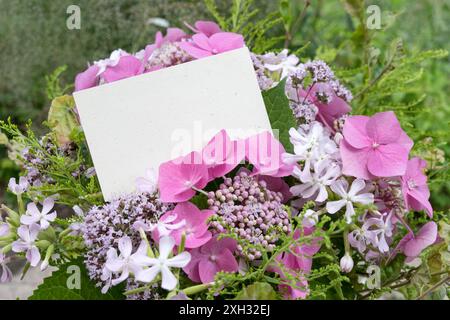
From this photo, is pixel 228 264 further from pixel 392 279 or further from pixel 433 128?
pixel 433 128

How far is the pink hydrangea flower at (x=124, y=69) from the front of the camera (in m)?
0.67

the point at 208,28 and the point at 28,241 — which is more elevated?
the point at 208,28

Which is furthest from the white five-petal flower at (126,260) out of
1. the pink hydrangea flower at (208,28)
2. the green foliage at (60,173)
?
the pink hydrangea flower at (208,28)

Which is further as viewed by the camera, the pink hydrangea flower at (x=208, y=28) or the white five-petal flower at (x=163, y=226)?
the pink hydrangea flower at (x=208, y=28)

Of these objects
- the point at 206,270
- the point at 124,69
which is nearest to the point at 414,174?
the point at 206,270

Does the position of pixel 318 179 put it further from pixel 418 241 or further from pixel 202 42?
pixel 202 42

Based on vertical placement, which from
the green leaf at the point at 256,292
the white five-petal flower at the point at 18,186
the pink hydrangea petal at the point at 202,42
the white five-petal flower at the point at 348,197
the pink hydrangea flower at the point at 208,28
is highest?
the pink hydrangea petal at the point at 202,42

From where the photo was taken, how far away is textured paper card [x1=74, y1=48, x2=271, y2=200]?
60 centimetres

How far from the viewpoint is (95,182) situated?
0.66 metres

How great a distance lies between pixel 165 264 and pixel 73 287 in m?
0.13

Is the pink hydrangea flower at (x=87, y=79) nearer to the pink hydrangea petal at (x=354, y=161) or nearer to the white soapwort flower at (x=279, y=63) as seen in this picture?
the white soapwort flower at (x=279, y=63)

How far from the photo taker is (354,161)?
22.1 inches

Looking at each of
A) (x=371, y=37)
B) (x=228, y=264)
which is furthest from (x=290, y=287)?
(x=371, y=37)

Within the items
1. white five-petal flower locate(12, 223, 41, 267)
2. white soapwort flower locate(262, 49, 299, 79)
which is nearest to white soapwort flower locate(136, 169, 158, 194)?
white five-petal flower locate(12, 223, 41, 267)
